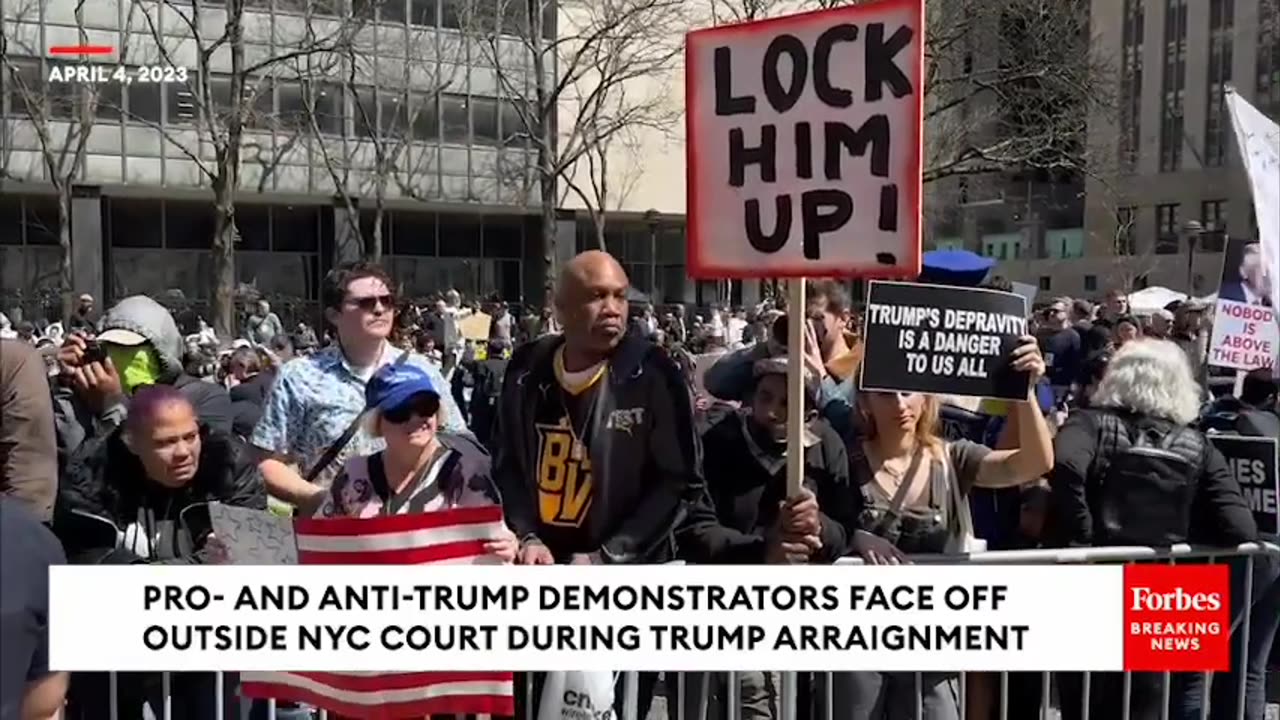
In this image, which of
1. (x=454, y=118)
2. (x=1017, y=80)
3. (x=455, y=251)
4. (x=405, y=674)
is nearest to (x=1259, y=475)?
(x=405, y=674)

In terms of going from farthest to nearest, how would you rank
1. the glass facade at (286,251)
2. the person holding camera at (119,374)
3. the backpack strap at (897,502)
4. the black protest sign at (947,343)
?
1. the glass facade at (286,251)
2. the person holding camera at (119,374)
3. the backpack strap at (897,502)
4. the black protest sign at (947,343)

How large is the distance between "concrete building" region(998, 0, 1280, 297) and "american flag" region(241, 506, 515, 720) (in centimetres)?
5591

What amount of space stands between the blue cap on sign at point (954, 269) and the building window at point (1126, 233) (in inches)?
2095

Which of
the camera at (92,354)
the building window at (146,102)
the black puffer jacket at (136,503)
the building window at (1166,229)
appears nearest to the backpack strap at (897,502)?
Answer: the black puffer jacket at (136,503)

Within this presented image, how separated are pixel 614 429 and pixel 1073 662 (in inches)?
59.6

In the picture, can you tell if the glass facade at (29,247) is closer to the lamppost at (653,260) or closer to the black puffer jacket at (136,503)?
the lamppost at (653,260)

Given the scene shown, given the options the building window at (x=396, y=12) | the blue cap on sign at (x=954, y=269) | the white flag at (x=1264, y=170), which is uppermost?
the building window at (x=396, y=12)

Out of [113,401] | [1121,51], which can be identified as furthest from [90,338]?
[1121,51]

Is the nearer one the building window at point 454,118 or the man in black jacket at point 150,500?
the man in black jacket at point 150,500

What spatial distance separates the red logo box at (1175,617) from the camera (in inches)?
148

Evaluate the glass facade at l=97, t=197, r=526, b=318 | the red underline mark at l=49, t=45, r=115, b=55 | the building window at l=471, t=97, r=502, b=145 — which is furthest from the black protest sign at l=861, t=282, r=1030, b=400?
the building window at l=471, t=97, r=502, b=145

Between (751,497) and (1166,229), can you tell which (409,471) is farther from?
(1166,229)

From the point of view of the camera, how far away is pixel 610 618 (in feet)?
11.8

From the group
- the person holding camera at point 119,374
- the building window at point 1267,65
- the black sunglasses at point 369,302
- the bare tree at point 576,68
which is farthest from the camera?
the building window at point 1267,65
